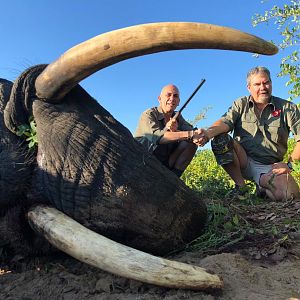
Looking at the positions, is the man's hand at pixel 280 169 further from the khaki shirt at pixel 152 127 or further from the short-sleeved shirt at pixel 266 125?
the khaki shirt at pixel 152 127

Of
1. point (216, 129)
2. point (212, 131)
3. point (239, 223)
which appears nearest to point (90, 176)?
point (239, 223)

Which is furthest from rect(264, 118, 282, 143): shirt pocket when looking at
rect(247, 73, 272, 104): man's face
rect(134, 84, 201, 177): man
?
rect(134, 84, 201, 177): man

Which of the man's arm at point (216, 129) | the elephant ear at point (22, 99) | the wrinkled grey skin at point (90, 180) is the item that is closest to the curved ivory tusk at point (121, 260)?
the wrinkled grey skin at point (90, 180)

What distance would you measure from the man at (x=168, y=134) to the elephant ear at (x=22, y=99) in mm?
2401

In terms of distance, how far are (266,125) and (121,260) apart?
14.0ft

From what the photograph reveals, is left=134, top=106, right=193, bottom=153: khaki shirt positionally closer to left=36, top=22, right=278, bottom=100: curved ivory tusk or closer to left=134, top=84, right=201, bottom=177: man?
left=134, top=84, right=201, bottom=177: man

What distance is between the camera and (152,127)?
5910mm

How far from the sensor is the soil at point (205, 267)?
246 cm

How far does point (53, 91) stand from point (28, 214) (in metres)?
0.87

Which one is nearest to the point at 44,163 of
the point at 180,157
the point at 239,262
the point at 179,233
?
the point at 179,233

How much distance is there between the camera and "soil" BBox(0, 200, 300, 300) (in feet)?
8.09

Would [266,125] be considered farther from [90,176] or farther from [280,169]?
[90,176]

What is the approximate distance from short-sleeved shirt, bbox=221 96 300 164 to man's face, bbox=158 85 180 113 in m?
0.73

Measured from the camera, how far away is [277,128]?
6.16m
